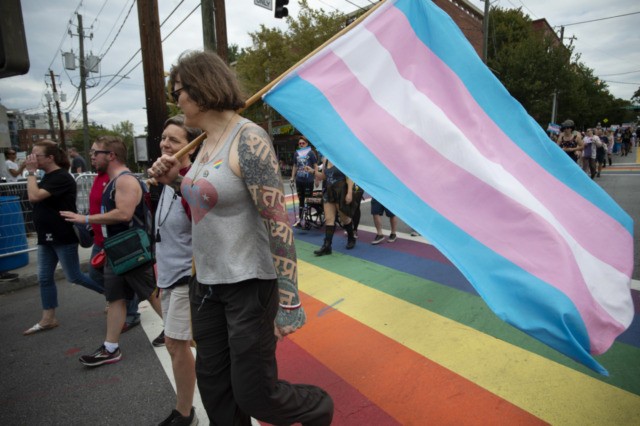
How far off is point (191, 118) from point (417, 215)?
1164mm

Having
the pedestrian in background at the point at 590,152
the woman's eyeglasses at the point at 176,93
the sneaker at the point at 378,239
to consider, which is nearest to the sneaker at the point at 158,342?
the woman's eyeglasses at the point at 176,93

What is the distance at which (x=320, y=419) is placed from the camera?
182 cm

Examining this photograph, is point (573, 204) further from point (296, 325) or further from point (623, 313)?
point (296, 325)

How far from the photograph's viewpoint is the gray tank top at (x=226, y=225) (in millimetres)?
1597

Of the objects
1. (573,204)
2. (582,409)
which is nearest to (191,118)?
(573,204)

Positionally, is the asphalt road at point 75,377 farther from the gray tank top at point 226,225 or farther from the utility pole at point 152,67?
the utility pole at point 152,67

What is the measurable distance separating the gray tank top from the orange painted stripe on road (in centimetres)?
151

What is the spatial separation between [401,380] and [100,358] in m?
2.56

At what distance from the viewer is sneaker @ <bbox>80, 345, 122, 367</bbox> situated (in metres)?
3.21

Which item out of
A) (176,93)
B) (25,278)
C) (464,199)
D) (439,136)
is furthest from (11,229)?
(464,199)

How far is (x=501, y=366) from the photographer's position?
2.82m

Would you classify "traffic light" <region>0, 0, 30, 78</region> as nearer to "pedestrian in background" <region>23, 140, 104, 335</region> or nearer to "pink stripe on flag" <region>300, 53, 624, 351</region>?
"pink stripe on flag" <region>300, 53, 624, 351</region>

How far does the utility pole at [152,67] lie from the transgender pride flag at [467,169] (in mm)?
6185

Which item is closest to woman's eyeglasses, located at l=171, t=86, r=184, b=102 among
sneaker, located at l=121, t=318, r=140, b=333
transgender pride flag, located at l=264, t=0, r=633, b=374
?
transgender pride flag, located at l=264, t=0, r=633, b=374
